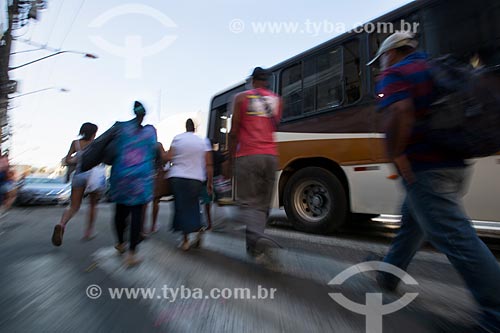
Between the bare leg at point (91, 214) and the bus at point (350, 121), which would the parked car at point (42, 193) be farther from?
the bus at point (350, 121)

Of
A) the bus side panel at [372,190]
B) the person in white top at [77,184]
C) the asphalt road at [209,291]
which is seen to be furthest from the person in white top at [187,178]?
the bus side panel at [372,190]

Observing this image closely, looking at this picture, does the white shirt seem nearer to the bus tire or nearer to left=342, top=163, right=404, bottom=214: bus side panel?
the bus tire

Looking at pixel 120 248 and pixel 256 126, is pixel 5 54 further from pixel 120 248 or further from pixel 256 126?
pixel 256 126

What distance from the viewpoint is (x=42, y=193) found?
1240 cm

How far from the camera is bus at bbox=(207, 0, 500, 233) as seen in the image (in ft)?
12.4

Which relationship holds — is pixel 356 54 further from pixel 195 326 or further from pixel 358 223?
pixel 195 326

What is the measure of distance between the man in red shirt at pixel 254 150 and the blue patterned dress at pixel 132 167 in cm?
95

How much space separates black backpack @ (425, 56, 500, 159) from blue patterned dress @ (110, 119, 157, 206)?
2.73m

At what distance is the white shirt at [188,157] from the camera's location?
4.25 metres

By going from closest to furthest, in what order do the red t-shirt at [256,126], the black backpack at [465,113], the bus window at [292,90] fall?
1. the black backpack at [465,113]
2. the red t-shirt at [256,126]
3. the bus window at [292,90]

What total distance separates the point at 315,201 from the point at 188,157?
2.08 metres

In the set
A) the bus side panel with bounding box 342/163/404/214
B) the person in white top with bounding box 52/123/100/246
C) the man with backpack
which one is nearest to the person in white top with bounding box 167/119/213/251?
the person in white top with bounding box 52/123/100/246

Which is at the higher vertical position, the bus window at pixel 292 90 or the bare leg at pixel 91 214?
the bus window at pixel 292 90

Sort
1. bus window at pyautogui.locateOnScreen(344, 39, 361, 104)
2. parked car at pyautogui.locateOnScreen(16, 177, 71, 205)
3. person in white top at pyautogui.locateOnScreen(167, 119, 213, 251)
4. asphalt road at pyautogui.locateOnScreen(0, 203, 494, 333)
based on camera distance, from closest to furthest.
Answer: asphalt road at pyautogui.locateOnScreen(0, 203, 494, 333), person in white top at pyautogui.locateOnScreen(167, 119, 213, 251), bus window at pyautogui.locateOnScreen(344, 39, 361, 104), parked car at pyautogui.locateOnScreen(16, 177, 71, 205)
